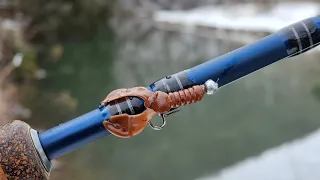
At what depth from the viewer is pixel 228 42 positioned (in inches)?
71.7

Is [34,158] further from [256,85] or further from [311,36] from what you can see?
[256,85]

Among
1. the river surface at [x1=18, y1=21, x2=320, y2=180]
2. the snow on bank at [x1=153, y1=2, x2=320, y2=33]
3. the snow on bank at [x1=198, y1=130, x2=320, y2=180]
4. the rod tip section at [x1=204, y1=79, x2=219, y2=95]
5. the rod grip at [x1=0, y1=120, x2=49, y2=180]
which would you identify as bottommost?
the rod grip at [x1=0, y1=120, x2=49, y2=180]

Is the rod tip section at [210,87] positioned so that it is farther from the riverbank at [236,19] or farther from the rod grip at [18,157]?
the riverbank at [236,19]

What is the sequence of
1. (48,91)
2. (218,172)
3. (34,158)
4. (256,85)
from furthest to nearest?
1. (48,91)
2. (256,85)
3. (218,172)
4. (34,158)

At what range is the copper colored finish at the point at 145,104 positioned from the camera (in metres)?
0.35

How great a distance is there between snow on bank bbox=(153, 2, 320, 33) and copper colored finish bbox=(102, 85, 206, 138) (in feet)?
4.25

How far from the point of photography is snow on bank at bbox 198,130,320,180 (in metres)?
0.86

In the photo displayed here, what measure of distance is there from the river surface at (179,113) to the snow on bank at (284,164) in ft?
0.15

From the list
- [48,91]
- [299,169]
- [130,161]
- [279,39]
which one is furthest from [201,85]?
[48,91]

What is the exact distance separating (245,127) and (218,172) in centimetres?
28

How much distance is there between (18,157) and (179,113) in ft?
3.44

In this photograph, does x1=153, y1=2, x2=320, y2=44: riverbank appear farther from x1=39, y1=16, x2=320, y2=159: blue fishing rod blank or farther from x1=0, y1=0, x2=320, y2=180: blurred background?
x1=39, y1=16, x2=320, y2=159: blue fishing rod blank

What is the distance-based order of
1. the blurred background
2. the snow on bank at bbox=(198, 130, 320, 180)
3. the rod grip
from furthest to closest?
the blurred background < the snow on bank at bbox=(198, 130, 320, 180) < the rod grip

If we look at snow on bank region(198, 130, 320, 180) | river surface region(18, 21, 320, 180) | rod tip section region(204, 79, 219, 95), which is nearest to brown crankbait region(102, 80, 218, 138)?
rod tip section region(204, 79, 219, 95)
